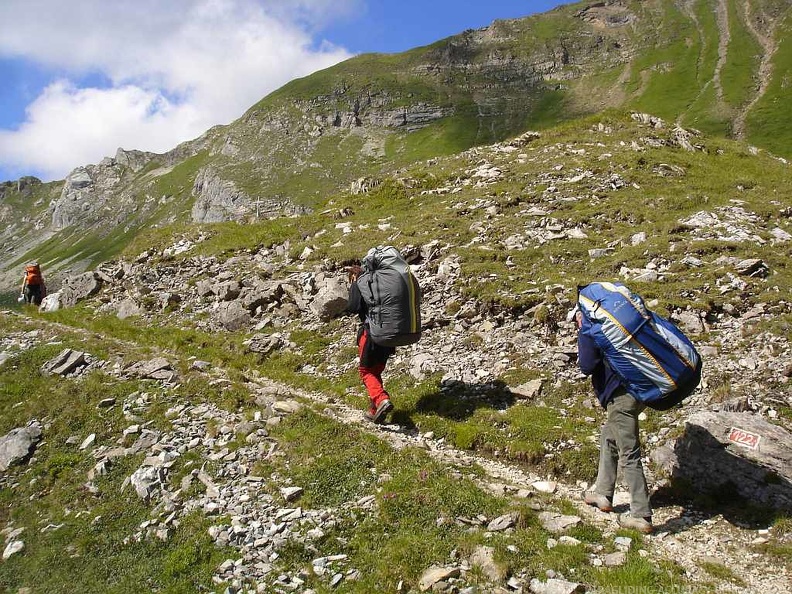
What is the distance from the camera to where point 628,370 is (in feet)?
23.6

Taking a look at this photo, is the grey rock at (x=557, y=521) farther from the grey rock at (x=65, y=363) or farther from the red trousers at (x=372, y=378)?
the grey rock at (x=65, y=363)

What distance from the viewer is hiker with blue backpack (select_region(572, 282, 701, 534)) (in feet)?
22.8

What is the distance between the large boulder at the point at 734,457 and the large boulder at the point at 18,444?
1371 cm

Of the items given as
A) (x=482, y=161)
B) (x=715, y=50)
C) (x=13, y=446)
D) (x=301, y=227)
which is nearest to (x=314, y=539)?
(x=13, y=446)

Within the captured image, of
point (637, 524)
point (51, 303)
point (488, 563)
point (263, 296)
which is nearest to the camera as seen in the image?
point (488, 563)

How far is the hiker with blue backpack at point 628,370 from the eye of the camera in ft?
22.8

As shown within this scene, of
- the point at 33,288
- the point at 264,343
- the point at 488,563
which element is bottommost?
the point at 488,563

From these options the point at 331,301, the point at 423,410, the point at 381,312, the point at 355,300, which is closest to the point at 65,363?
the point at 331,301

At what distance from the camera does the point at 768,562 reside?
625 centimetres

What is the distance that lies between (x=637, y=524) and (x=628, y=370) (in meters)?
2.24

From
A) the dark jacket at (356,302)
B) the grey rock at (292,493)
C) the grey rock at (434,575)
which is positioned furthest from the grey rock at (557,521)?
the dark jacket at (356,302)

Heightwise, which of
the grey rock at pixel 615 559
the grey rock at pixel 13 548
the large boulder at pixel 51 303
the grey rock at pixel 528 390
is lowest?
the grey rock at pixel 615 559

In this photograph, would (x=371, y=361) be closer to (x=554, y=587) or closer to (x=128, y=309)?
(x=554, y=587)

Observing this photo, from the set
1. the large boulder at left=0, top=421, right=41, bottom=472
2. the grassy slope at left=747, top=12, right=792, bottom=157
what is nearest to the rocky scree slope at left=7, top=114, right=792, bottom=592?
the large boulder at left=0, top=421, right=41, bottom=472
